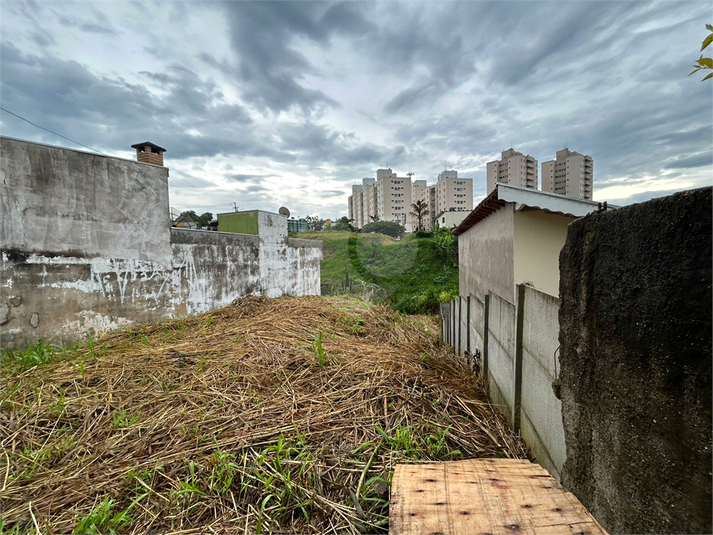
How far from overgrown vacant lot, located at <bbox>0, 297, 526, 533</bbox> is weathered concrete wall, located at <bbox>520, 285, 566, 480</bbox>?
225 mm

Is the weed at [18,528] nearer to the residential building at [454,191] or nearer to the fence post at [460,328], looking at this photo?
the fence post at [460,328]

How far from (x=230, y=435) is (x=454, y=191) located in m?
63.7

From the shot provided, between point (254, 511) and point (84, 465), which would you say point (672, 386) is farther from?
point (84, 465)

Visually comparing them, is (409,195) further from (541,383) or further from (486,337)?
(541,383)

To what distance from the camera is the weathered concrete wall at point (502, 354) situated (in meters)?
2.08

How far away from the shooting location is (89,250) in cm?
504

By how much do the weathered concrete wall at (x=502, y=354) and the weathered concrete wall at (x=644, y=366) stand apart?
33.7 inches

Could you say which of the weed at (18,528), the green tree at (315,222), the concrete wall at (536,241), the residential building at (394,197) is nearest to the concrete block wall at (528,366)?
the concrete wall at (536,241)

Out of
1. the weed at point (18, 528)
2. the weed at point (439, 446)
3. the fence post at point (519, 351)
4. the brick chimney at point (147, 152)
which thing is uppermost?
the brick chimney at point (147, 152)

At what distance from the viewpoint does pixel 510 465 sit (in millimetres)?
1479

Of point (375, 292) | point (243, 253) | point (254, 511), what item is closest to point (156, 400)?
point (254, 511)

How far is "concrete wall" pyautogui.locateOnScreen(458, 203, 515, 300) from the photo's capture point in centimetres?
462

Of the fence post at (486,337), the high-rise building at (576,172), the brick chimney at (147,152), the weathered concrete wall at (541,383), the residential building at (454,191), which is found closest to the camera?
the weathered concrete wall at (541,383)

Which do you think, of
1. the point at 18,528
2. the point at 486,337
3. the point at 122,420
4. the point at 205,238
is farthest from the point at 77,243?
the point at 486,337
